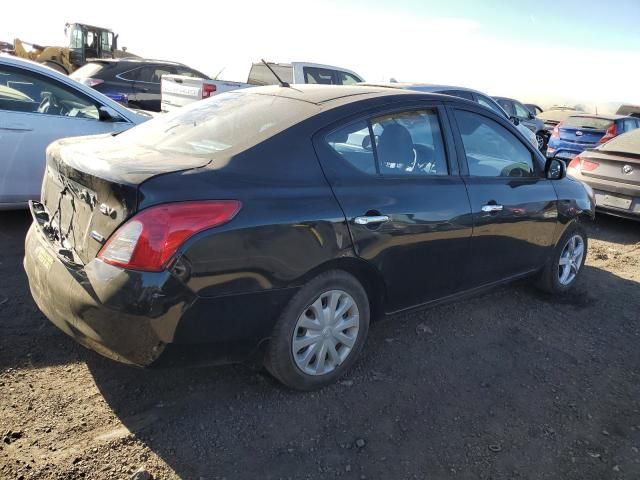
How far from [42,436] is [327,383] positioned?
4.71 ft

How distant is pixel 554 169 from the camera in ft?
14.4

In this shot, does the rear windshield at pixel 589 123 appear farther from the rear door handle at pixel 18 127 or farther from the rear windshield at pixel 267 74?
the rear door handle at pixel 18 127

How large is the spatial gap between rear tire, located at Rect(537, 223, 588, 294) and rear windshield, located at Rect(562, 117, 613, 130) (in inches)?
354

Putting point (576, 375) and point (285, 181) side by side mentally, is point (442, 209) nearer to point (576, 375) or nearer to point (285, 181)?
point (285, 181)

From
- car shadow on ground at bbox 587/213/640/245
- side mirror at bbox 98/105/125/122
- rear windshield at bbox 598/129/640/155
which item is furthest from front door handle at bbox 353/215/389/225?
rear windshield at bbox 598/129/640/155

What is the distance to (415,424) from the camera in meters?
2.87

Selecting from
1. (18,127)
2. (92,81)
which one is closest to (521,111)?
(92,81)

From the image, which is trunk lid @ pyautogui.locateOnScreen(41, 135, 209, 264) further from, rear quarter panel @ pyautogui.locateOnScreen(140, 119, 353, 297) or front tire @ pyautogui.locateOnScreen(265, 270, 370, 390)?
front tire @ pyautogui.locateOnScreen(265, 270, 370, 390)

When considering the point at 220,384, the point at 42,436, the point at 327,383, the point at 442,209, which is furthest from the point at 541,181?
the point at 42,436

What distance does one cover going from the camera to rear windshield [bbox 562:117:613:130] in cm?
1252

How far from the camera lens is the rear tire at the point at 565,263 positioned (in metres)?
4.60

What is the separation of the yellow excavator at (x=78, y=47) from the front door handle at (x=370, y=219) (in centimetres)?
2177

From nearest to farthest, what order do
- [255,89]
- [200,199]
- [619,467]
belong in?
[200,199] < [619,467] < [255,89]

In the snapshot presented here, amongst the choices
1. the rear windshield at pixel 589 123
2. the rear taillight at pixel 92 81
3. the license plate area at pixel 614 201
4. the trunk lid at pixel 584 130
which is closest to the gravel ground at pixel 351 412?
the license plate area at pixel 614 201
